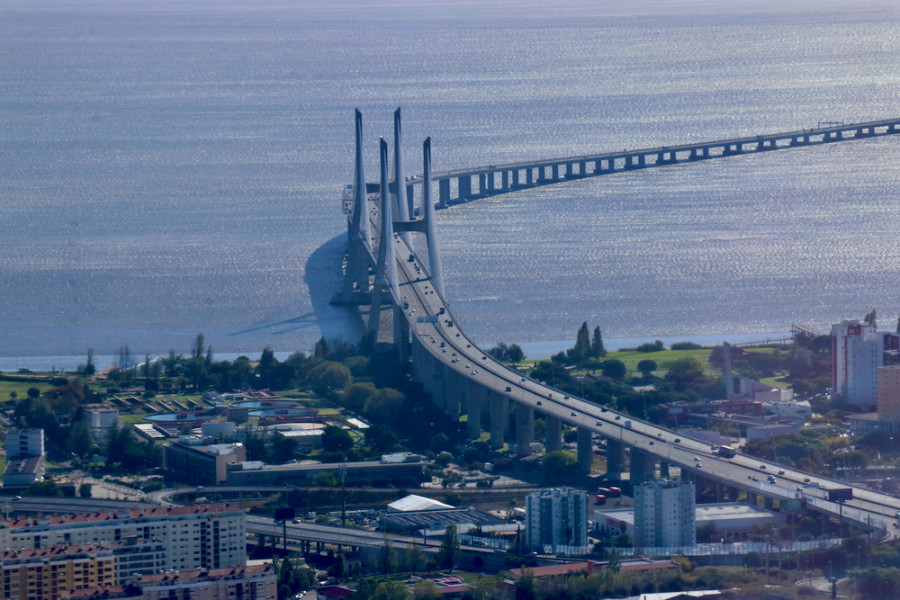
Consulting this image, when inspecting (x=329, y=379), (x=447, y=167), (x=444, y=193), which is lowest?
(x=329, y=379)

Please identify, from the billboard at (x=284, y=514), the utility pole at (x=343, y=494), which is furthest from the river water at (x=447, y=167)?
the billboard at (x=284, y=514)

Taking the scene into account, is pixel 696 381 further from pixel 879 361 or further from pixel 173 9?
pixel 173 9

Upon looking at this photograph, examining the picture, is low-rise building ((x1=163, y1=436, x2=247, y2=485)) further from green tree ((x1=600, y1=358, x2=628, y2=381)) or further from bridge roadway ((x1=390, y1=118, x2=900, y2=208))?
bridge roadway ((x1=390, y1=118, x2=900, y2=208))

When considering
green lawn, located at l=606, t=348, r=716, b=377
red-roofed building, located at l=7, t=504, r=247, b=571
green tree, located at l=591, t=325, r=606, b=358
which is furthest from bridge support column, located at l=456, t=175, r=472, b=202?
red-roofed building, located at l=7, t=504, r=247, b=571

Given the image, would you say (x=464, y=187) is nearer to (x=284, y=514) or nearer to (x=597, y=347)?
(x=597, y=347)

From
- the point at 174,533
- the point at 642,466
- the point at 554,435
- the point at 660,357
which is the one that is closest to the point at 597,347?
the point at 660,357

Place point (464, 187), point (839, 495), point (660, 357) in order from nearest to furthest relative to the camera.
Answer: point (839, 495) → point (660, 357) → point (464, 187)

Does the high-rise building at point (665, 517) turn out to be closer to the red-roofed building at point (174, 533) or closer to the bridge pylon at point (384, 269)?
the red-roofed building at point (174, 533)
